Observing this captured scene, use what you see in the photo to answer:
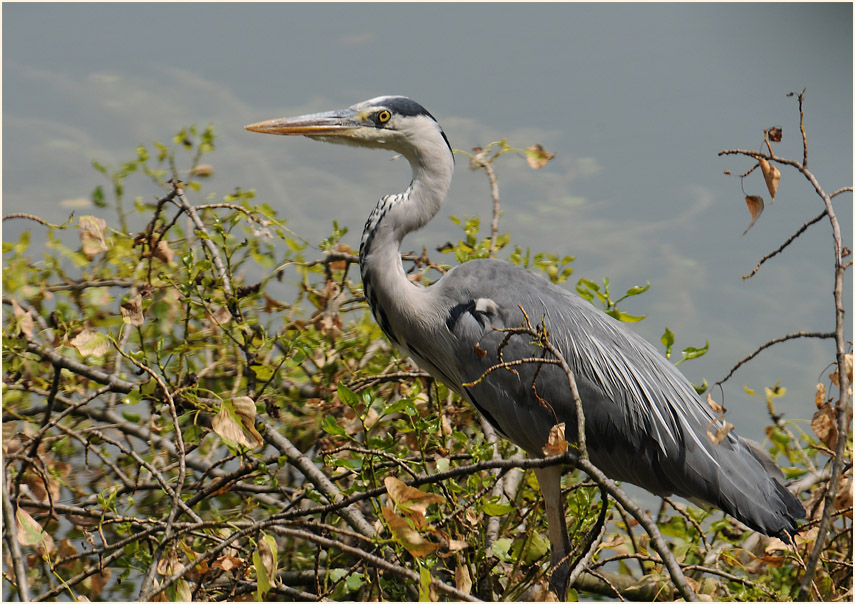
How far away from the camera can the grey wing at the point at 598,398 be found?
2.51 meters

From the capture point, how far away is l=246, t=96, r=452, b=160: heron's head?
271 cm

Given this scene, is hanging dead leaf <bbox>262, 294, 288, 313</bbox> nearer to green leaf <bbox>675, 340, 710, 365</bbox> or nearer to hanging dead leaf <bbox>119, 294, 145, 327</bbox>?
hanging dead leaf <bbox>119, 294, 145, 327</bbox>

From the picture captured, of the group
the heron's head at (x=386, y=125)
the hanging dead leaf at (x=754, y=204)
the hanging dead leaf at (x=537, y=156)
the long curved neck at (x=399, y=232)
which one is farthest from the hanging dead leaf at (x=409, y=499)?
the hanging dead leaf at (x=537, y=156)

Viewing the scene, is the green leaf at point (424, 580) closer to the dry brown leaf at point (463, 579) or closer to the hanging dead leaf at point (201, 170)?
the dry brown leaf at point (463, 579)

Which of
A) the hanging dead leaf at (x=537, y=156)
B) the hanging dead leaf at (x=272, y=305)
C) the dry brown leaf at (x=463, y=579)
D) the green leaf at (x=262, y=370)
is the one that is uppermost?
the hanging dead leaf at (x=537, y=156)

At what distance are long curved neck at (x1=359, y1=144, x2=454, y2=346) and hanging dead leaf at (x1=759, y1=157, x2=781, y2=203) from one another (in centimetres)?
120

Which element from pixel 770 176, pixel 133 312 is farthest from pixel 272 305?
pixel 770 176

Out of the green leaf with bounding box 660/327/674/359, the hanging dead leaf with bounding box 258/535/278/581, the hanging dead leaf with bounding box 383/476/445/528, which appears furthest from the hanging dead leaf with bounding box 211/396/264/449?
the green leaf with bounding box 660/327/674/359

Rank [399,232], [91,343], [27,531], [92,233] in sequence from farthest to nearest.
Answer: [399,232] → [92,233] → [91,343] → [27,531]

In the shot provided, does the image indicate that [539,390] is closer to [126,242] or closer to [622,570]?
[622,570]

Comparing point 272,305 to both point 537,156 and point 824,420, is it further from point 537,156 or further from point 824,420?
point 824,420

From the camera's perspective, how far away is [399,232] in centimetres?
270

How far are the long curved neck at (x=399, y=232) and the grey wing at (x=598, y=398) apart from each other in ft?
0.42

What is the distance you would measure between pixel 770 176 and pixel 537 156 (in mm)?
1286
